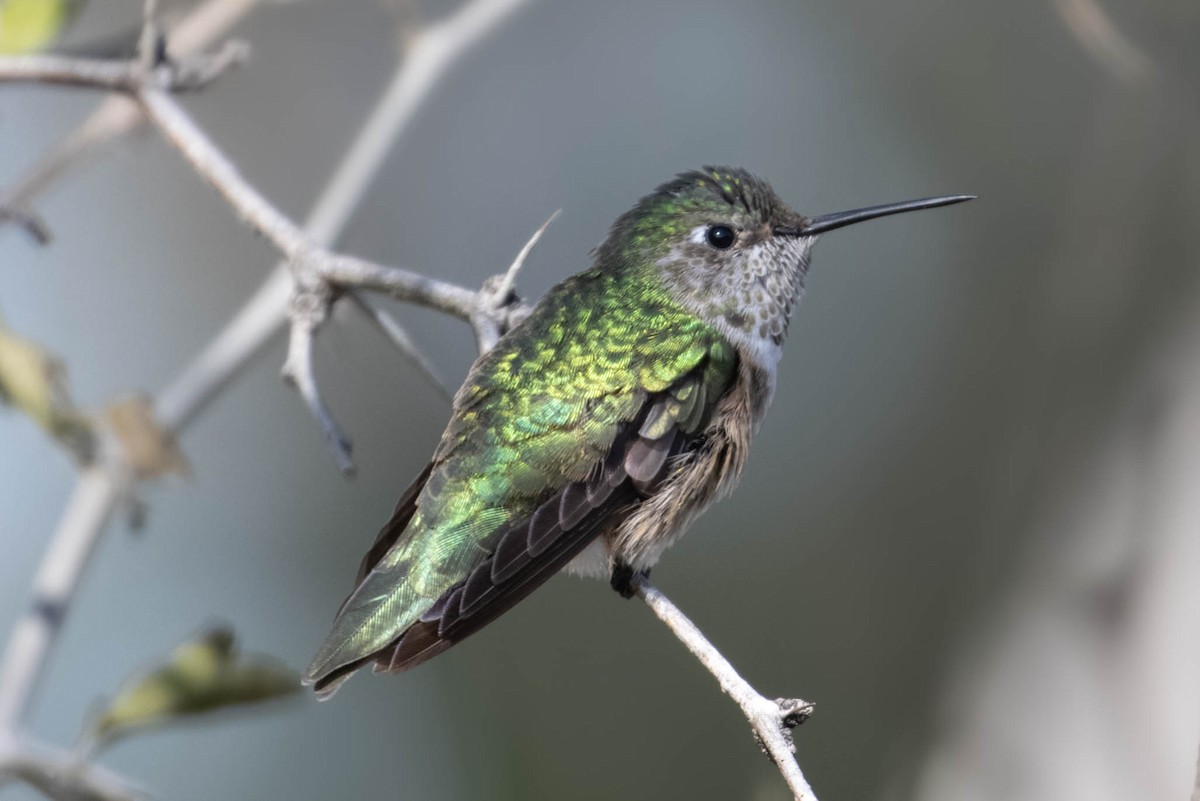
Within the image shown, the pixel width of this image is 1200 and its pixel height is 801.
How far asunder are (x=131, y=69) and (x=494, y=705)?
4.57m

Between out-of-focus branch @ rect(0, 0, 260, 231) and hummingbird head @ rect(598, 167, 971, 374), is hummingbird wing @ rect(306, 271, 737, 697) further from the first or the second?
out-of-focus branch @ rect(0, 0, 260, 231)

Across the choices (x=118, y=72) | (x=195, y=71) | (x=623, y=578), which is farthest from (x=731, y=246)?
(x=118, y=72)

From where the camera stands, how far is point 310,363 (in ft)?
7.12

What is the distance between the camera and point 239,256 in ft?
20.0

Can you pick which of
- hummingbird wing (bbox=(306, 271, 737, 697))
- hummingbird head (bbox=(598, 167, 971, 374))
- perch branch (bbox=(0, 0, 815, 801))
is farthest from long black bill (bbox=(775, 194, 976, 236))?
perch branch (bbox=(0, 0, 815, 801))

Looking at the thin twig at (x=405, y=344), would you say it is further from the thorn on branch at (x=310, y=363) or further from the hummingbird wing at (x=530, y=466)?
the hummingbird wing at (x=530, y=466)

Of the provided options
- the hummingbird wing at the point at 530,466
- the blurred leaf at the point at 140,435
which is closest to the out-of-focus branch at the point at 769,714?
the hummingbird wing at the point at 530,466

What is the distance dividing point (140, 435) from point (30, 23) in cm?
73

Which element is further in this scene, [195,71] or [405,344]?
[195,71]

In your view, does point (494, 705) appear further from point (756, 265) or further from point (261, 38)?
point (756, 265)

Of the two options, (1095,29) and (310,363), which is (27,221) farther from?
(1095,29)

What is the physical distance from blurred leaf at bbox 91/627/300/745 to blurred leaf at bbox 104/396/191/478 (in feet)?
1.14

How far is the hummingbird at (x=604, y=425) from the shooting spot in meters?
2.23

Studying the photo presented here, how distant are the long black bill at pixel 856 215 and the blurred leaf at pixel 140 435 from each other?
147 centimetres
